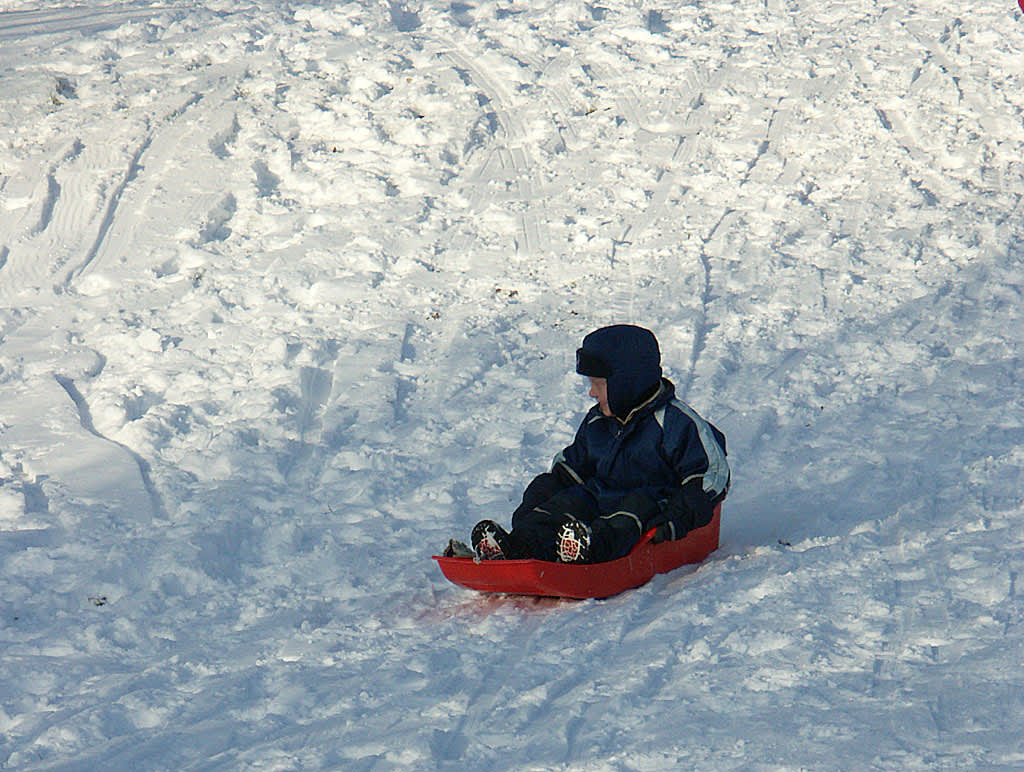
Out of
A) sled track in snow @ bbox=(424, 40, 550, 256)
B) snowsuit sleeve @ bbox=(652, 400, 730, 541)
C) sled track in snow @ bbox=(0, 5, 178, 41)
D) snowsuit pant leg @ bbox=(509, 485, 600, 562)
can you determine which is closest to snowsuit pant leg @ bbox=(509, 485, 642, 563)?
snowsuit pant leg @ bbox=(509, 485, 600, 562)

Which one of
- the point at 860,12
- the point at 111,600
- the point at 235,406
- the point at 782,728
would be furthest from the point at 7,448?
the point at 860,12

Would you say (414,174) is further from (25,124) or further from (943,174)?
(943,174)

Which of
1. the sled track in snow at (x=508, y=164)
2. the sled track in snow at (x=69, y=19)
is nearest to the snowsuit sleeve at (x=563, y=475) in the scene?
the sled track in snow at (x=508, y=164)

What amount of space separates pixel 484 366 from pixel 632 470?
194 cm

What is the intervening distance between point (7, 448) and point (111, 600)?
4.80 ft

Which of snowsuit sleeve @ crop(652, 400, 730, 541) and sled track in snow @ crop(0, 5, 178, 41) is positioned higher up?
sled track in snow @ crop(0, 5, 178, 41)

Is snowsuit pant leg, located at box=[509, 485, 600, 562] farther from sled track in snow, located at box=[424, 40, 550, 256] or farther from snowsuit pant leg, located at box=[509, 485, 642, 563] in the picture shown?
sled track in snow, located at box=[424, 40, 550, 256]

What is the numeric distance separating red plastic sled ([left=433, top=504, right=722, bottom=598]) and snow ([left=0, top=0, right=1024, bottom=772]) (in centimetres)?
7

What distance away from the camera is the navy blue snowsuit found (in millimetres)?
3590

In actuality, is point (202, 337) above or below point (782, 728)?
above

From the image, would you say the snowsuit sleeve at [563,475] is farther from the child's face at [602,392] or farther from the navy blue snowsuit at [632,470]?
the child's face at [602,392]

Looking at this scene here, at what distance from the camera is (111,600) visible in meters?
3.78

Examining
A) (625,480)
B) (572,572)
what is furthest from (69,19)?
(572,572)

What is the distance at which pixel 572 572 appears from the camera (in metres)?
3.51
